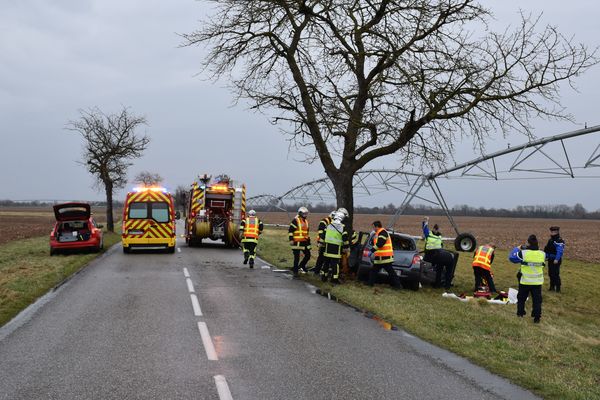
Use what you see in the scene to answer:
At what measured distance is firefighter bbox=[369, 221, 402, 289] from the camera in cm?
1377

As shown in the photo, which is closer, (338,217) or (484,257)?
(484,257)

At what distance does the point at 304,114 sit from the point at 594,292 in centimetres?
1044

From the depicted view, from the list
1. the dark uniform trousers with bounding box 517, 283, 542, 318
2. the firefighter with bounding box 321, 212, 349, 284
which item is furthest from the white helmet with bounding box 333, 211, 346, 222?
the dark uniform trousers with bounding box 517, 283, 542, 318

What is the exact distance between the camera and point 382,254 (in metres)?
14.1

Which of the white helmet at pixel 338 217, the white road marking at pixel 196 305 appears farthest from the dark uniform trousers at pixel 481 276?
the white road marking at pixel 196 305

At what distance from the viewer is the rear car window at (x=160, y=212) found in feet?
76.1

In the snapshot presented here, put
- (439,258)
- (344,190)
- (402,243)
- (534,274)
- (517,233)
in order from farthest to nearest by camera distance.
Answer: (517,233)
(344,190)
(439,258)
(402,243)
(534,274)

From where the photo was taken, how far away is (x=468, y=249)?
29219 mm

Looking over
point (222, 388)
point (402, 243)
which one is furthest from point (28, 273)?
point (222, 388)

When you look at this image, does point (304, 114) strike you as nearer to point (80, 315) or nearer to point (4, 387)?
point (80, 315)

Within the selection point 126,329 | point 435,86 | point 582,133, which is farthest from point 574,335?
point 582,133

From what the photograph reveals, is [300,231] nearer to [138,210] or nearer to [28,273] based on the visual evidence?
[28,273]

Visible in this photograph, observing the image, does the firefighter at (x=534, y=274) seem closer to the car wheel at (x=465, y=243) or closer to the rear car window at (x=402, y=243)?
the rear car window at (x=402, y=243)

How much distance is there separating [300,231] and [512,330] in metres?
7.61
